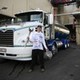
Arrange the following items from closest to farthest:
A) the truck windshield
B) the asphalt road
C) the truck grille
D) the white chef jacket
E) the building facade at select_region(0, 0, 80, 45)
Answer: the asphalt road < the white chef jacket < the truck grille < the truck windshield < the building facade at select_region(0, 0, 80, 45)

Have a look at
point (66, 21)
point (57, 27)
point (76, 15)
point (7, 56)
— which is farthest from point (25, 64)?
point (66, 21)

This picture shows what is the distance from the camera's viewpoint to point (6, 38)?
1210cm

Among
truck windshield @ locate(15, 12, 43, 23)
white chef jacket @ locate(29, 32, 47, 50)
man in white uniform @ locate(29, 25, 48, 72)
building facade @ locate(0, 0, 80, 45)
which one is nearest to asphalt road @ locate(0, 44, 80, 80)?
man in white uniform @ locate(29, 25, 48, 72)

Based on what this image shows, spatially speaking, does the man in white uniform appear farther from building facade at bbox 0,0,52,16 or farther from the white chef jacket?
building facade at bbox 0,0,52,16

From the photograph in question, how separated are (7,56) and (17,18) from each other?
10.6 ft

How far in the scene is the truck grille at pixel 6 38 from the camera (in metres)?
11.9

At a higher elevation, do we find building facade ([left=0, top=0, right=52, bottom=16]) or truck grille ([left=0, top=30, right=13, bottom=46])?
building facade ([left=0, top=0, right=52, bottom=16])

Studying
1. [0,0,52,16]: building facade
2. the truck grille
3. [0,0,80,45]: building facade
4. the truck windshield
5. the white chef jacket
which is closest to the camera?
the white chef jacket

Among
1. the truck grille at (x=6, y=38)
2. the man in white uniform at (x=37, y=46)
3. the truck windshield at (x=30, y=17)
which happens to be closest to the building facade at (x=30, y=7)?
the truck windshield at (x=30, y=17)

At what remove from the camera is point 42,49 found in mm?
11297

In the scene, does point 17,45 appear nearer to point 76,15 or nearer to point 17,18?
point 17,18

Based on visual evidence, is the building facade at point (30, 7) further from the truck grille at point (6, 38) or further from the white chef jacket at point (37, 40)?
the white chef jacket at point (37, 40)

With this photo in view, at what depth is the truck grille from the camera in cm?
1192

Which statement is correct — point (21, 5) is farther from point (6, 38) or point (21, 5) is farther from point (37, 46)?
point (37, 46)
